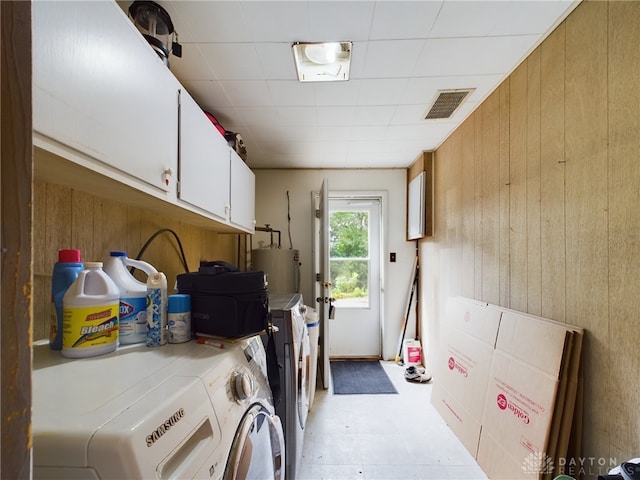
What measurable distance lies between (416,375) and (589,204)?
2.12m

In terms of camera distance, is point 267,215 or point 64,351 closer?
point 64,351

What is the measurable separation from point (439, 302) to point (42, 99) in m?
2.67

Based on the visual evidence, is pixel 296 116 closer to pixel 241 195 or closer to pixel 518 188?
pixel 241 195

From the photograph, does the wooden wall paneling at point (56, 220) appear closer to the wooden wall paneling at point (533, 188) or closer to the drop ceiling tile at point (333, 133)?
the drop ceiling tile at point (333, 133)

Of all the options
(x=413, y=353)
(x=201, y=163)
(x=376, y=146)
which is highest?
(x=376, y=146)

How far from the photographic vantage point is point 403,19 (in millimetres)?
1158

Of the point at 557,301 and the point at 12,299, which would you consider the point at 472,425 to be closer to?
the point at 557,301

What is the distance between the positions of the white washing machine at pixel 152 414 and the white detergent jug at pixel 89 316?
0.03 m

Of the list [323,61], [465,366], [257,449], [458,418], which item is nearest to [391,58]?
[323,61]

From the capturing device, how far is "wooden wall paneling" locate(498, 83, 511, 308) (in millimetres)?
1564

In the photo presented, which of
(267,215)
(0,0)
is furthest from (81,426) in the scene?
(267,215)

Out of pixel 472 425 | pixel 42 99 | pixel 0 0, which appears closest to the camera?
pixel 0 0

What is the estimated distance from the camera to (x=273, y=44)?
4.27 feet

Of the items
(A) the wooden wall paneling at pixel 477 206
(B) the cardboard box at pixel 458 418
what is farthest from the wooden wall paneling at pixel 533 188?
(B) the cardboard box at pixel 458 418
